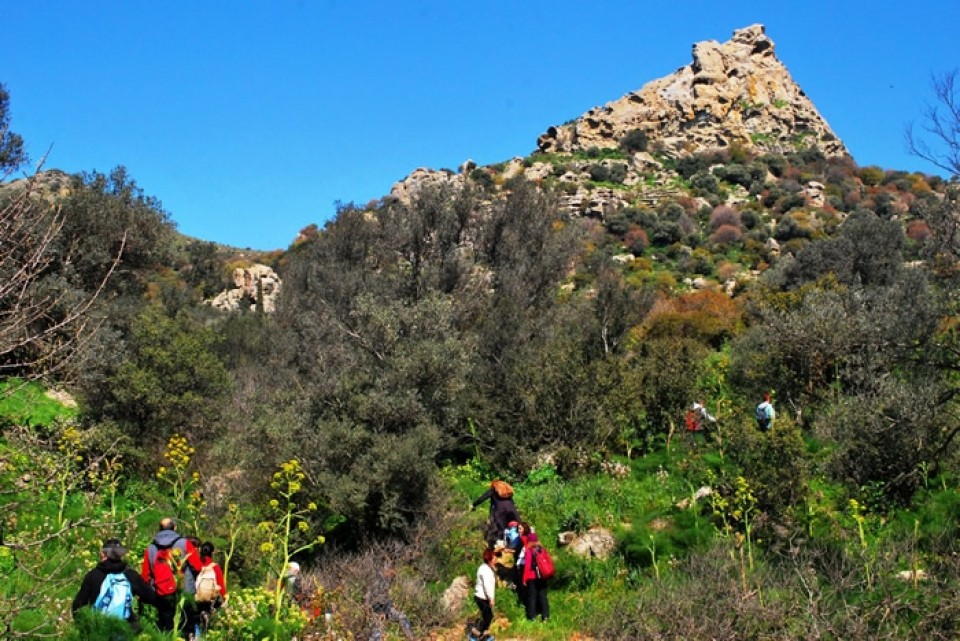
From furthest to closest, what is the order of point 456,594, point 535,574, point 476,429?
point 476,429
point 456,594
point 535,574

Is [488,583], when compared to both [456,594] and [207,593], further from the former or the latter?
[207,593]

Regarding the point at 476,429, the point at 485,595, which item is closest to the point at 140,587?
the point at 485,595

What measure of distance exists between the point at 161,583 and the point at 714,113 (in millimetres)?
82865

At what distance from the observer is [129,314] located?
23984mm

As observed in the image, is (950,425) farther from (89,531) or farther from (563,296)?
(563,296)

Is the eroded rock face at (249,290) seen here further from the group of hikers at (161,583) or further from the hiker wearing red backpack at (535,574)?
the group of hikers at (161,583)

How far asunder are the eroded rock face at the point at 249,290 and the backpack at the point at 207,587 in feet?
151

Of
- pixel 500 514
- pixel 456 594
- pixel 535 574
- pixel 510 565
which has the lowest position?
pixel 456 594

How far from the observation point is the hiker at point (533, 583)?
9914 millimetres

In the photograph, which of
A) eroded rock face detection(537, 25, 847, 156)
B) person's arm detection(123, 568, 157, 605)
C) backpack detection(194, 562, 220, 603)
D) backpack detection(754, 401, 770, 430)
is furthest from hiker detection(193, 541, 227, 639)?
eroded rock face detection(537, 25, 847, 156)

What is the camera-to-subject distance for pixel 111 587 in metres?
7.68

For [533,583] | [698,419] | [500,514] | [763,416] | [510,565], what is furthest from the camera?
[698,419]

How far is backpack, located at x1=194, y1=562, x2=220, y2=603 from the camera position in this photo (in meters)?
8.21

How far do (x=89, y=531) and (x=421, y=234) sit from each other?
16.8 metres
